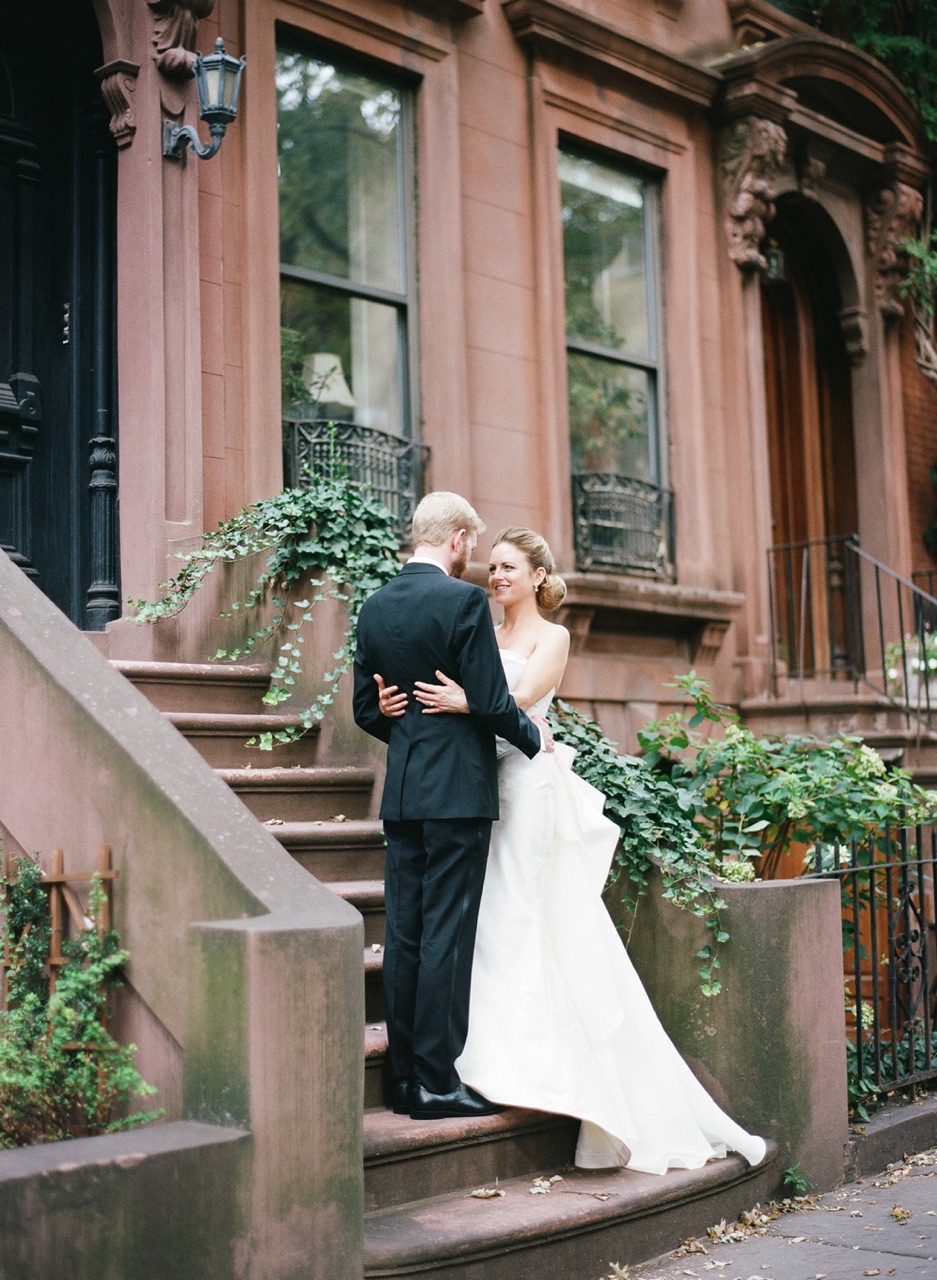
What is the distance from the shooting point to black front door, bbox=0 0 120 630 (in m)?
7.76

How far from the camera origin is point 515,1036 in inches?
195

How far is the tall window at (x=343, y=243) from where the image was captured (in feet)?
28.8

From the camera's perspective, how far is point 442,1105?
15.7 ft

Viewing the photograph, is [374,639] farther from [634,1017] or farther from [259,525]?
[259,525]

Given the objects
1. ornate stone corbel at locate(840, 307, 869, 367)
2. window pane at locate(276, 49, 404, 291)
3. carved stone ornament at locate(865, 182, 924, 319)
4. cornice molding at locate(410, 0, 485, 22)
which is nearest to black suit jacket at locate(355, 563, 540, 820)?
window pane at locate(276, 49, 404, 291)

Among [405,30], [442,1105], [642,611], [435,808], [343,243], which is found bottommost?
[442,1105]

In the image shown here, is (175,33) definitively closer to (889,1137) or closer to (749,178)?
(749,178)

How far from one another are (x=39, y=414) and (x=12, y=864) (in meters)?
3.93

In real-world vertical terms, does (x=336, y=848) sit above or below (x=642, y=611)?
below

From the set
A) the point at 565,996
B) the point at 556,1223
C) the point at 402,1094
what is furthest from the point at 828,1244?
the point at 402,1094

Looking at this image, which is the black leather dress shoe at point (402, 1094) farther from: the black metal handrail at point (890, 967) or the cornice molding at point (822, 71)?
the cornice molding at point (822, 71)

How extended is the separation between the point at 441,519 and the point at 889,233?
27.6 feet

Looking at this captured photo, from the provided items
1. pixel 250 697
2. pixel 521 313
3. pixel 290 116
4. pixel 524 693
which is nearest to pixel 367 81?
pixel 290 116

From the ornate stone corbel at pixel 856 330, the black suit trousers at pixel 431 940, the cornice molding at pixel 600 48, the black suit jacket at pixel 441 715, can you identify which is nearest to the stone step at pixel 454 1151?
the black suit trousers at pixel 431 940
